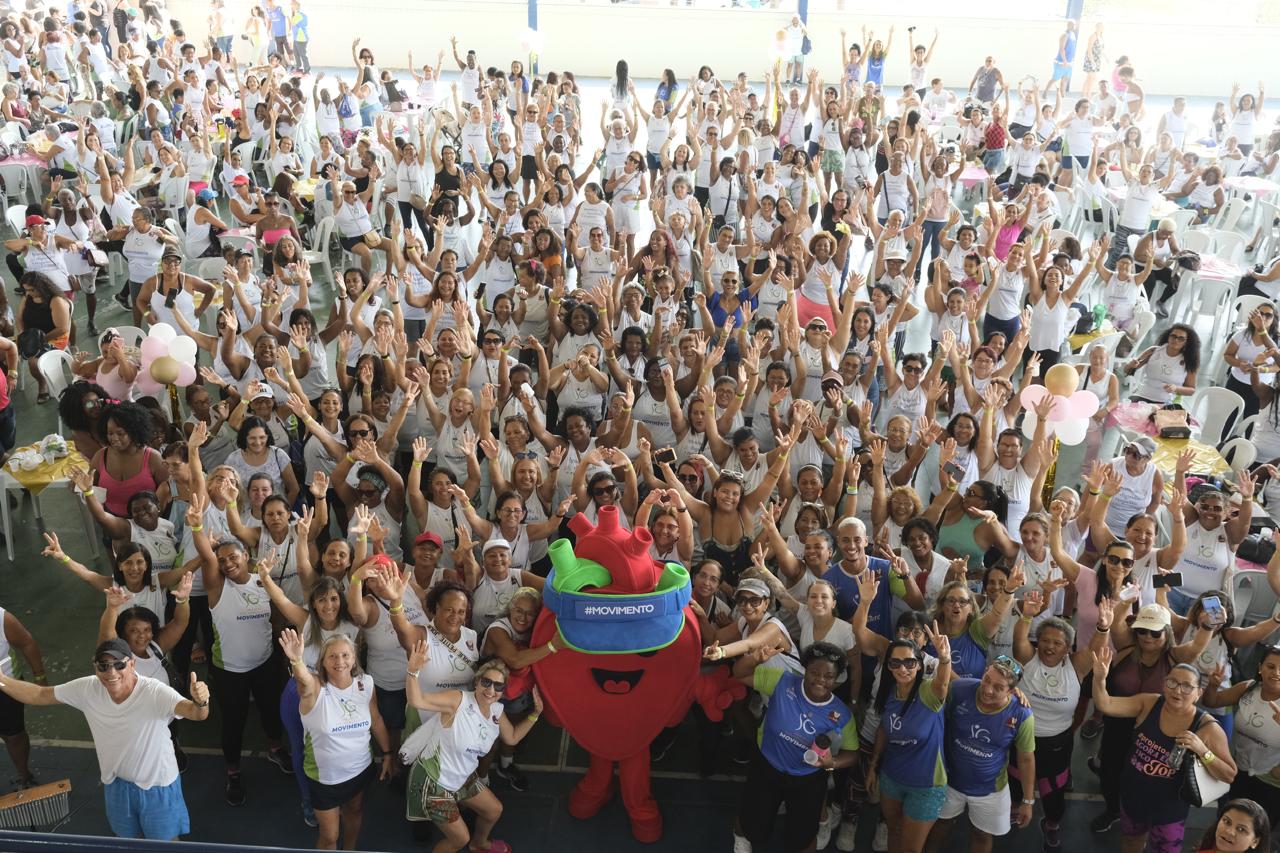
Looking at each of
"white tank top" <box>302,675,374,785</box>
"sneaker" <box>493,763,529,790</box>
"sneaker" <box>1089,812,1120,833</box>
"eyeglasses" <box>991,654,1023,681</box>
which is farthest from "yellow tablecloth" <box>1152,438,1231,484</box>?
"white tank top" <box>302,675,374,785</box>

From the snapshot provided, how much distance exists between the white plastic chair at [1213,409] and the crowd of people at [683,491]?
0.47 feet

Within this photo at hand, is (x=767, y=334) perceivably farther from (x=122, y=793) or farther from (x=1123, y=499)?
(x=122, y=793)

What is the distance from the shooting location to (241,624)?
446cm

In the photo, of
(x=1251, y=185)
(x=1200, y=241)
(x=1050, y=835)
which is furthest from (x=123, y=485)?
(x=1251, y=185)

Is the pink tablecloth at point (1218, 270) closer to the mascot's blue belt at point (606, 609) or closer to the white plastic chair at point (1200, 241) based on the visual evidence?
the white plastic chair at point (1200, 241)

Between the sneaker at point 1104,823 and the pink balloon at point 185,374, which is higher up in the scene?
the pink balloon at point 185,374

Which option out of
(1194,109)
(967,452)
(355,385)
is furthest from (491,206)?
(1194,109)

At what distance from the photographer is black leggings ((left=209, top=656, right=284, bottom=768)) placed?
4543 mm

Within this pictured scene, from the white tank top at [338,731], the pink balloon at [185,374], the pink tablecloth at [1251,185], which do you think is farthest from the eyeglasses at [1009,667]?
the pink tablecloth at [1251,185]

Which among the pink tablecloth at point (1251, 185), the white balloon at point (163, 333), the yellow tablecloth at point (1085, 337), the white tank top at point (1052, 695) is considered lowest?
the white tank top at point (1052, 695)

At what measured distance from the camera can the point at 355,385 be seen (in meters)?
6.34

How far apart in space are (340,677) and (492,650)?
0.62 m

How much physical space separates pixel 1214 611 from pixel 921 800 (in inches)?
57.0

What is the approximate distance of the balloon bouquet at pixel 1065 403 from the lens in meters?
5.61
